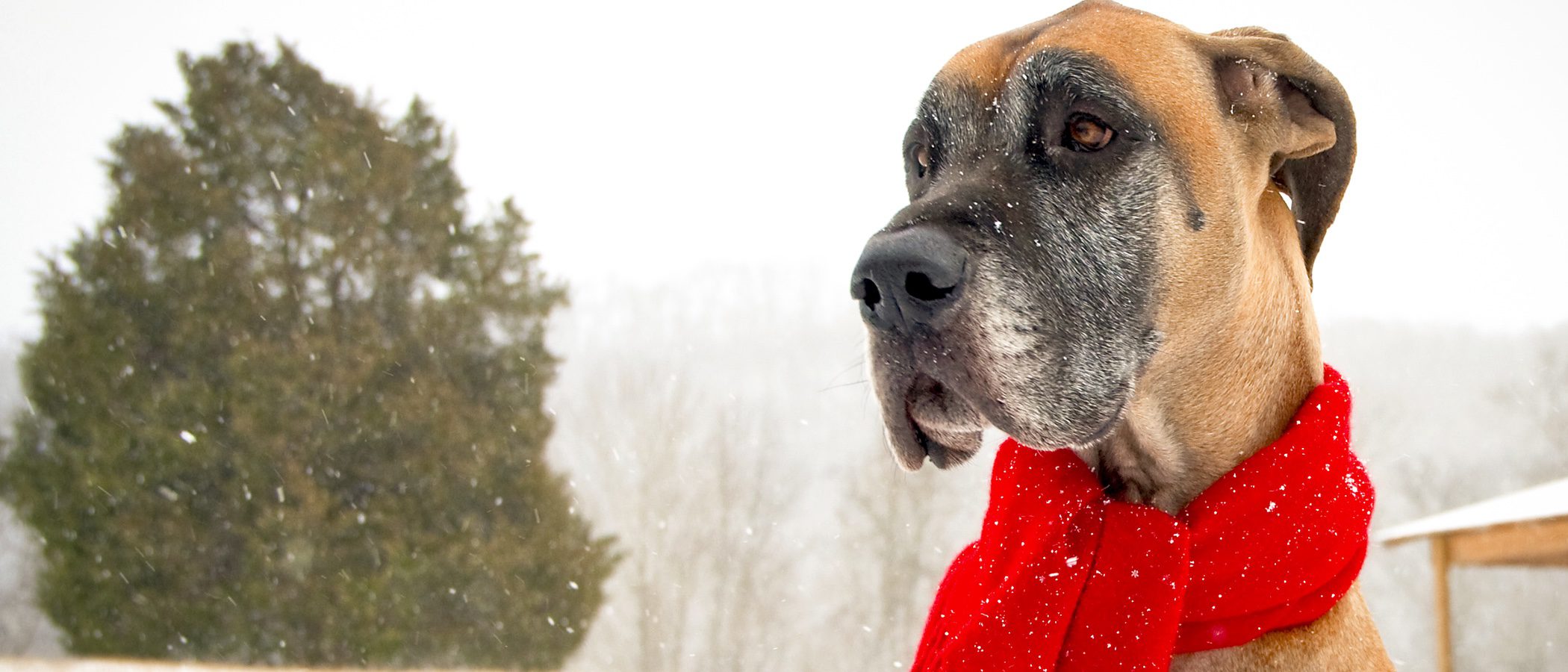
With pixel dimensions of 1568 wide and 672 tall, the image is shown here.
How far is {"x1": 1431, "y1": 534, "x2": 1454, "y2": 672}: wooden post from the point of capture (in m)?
6.88

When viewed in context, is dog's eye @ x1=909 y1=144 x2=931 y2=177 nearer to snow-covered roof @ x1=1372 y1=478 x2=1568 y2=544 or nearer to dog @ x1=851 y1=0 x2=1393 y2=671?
dog @ x1=851 y1=0 x2=1393 y2=671

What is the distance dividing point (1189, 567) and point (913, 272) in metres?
0.70

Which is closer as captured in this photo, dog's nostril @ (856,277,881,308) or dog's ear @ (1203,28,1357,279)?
dog's nostril @ (856,277,881,308)

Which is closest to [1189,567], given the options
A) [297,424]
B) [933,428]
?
[933,428]

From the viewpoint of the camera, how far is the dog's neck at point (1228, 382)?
6.09ft

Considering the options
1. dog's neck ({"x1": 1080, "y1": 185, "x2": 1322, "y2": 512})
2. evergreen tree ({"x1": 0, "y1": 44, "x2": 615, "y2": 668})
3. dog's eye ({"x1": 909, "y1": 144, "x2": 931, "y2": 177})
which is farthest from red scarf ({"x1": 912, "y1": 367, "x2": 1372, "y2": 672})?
evergreen tree ({"x1": 0, "y1": 44, "x2": 615, "y2": 668})

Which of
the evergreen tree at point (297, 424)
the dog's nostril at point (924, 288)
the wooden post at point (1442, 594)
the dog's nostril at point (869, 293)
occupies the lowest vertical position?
the wooden post at point (1442, 594)

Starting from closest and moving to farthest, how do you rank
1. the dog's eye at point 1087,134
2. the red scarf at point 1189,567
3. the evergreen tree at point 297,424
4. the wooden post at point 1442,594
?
the red scarf at point 1189,567, the dog's eye at point 1087,134, the wooden post at point 1442,594, the evergreen tree at point 297,424

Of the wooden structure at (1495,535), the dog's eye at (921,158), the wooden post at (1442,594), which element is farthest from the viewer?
the wooden post at (1442,594)

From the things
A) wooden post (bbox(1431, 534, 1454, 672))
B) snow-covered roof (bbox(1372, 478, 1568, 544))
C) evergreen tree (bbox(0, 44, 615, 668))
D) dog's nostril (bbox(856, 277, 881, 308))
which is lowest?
wooden post (bbox(1431, 534, 1454, 672))

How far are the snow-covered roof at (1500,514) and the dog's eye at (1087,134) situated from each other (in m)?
A: 5.20

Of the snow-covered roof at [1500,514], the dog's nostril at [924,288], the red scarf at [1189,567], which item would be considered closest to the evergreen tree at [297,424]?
the snow-covered roof at [1500,514]

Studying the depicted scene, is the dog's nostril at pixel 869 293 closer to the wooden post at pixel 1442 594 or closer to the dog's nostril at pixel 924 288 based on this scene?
the dog's nostril at pixel 924 288

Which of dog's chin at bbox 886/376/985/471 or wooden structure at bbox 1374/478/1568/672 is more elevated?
dog's chin at bbox 886/376/985/471
